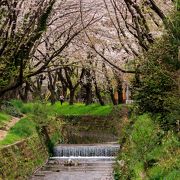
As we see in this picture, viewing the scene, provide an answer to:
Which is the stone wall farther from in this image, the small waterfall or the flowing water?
the small waterfall

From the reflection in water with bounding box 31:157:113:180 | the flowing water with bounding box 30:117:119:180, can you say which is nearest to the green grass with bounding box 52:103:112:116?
the flowing water with bounding box 30:117:119:180

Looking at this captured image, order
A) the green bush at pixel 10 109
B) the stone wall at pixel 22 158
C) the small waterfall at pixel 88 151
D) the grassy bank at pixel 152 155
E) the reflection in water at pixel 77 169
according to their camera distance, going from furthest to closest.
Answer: the green bush at pixel 10 109
the small waterfall at pixel 88 151
the reflection in water at pixel 77 169
the stone wall at pixel 22 158
the grassy bank at pixel 152 155

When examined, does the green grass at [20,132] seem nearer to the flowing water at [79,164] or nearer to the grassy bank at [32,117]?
the grassy bank at [32,117]

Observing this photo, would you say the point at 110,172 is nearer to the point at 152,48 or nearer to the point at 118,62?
the point at 152,48

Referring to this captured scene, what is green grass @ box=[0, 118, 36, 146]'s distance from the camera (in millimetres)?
17622

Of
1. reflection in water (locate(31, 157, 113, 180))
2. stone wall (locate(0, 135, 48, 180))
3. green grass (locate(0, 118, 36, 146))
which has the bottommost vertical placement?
reflection in water (locate(31, 157, 113, 180))

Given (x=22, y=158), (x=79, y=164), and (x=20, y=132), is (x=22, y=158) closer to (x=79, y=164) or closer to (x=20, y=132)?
(x=20, y=132)

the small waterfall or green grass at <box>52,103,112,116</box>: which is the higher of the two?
green grass at <box>52,103,112,116</box>

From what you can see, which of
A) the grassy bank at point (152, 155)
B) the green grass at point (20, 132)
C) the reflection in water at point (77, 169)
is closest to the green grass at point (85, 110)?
the green grass at point (20, 132)

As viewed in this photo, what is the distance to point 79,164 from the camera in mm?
21156

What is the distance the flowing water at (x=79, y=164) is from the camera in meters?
18.2

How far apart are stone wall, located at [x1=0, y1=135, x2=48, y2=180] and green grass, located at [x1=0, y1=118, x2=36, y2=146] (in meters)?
0.27

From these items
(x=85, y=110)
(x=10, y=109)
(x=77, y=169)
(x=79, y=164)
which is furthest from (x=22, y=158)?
(x=85, y=110)

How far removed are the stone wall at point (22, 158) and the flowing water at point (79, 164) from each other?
15.0 inches
